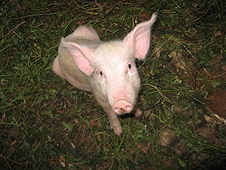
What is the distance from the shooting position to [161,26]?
342 cm

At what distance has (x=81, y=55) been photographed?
2.24 m

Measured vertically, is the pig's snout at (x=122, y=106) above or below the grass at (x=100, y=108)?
above

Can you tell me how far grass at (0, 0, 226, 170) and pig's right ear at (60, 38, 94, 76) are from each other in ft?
3.35

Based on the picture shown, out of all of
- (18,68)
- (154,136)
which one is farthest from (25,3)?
(154,136)

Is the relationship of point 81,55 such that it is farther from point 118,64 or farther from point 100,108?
point 100,108

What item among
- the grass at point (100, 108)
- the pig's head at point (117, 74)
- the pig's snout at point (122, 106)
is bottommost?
the grass at point (100, 108)

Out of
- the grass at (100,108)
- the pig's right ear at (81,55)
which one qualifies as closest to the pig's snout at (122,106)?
the pig's right ear at (81,55)

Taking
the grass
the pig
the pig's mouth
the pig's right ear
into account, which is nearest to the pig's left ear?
the pig

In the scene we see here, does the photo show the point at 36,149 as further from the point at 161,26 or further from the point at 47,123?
the point at 161,26

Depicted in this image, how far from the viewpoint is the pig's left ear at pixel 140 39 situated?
2.04 m

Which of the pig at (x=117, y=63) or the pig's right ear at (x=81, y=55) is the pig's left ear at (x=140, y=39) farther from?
the pig's right ear at (x=81, y=55)

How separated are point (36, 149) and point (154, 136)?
1.65 metres

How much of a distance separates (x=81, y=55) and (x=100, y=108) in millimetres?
1111

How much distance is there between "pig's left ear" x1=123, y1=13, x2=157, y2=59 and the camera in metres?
2.04
